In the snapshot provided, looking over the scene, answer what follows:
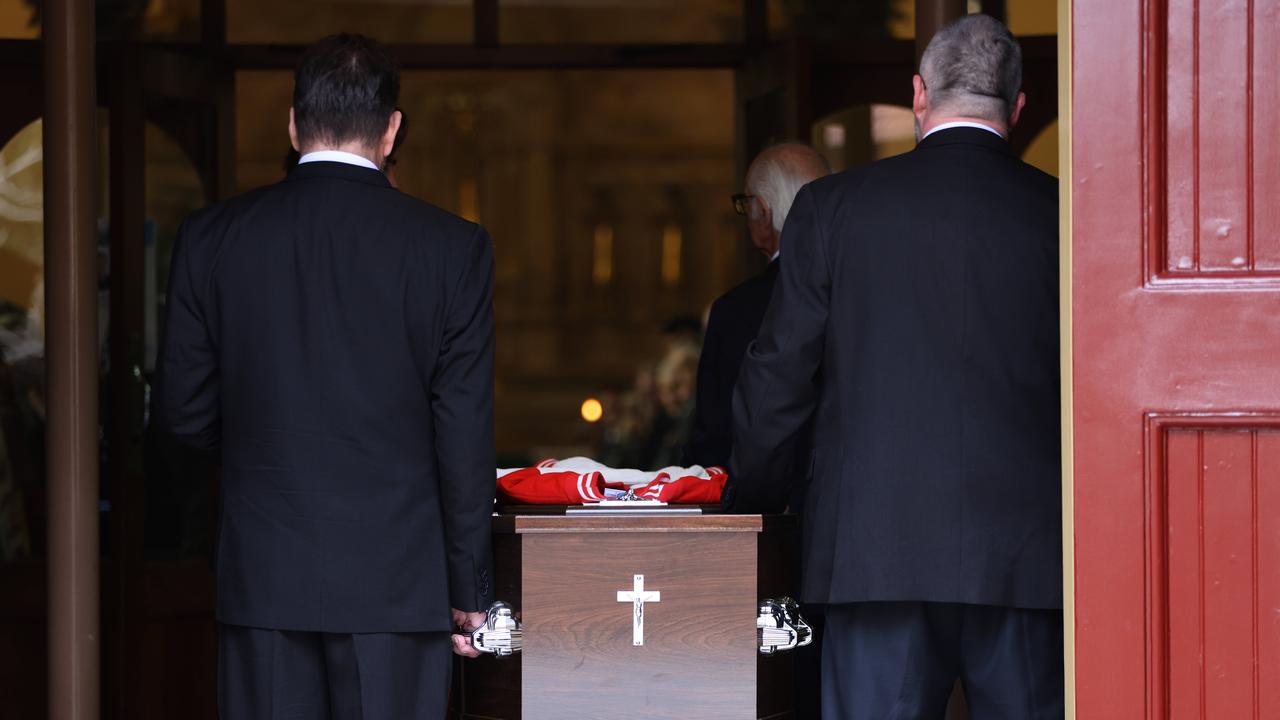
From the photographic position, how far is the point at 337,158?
277cm

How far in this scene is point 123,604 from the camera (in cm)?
543

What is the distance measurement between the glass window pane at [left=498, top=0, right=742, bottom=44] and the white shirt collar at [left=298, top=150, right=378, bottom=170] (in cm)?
670

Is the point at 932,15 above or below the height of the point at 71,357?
Answer: above

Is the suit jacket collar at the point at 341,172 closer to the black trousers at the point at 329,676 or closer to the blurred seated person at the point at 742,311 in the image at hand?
the black trousers at the point at 329,676

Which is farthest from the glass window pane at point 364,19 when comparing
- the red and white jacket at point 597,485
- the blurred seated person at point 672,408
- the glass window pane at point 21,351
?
the red and white jacket at point 597,485

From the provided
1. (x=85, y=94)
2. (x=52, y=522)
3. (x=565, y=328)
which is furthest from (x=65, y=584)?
(x=565, y=328)

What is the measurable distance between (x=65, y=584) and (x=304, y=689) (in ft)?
4.84

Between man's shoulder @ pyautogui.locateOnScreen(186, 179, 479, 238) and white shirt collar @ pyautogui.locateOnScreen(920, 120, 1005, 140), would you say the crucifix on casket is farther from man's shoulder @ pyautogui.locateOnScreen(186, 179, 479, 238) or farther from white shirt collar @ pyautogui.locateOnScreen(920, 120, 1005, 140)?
white shirt collar @ pyautogui.locateOnScreen(920, 120, 1005, 140)

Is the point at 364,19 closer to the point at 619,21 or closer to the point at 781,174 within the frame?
the point at 619,21

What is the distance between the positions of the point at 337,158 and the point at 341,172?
30mm

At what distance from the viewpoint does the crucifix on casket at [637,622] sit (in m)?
2.86

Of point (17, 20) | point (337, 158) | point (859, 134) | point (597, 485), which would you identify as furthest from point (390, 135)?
point (859, 134)

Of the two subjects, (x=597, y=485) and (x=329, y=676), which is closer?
(x=329, y=676)

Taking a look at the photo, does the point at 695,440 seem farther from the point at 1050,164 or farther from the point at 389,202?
the point at 1050,164
